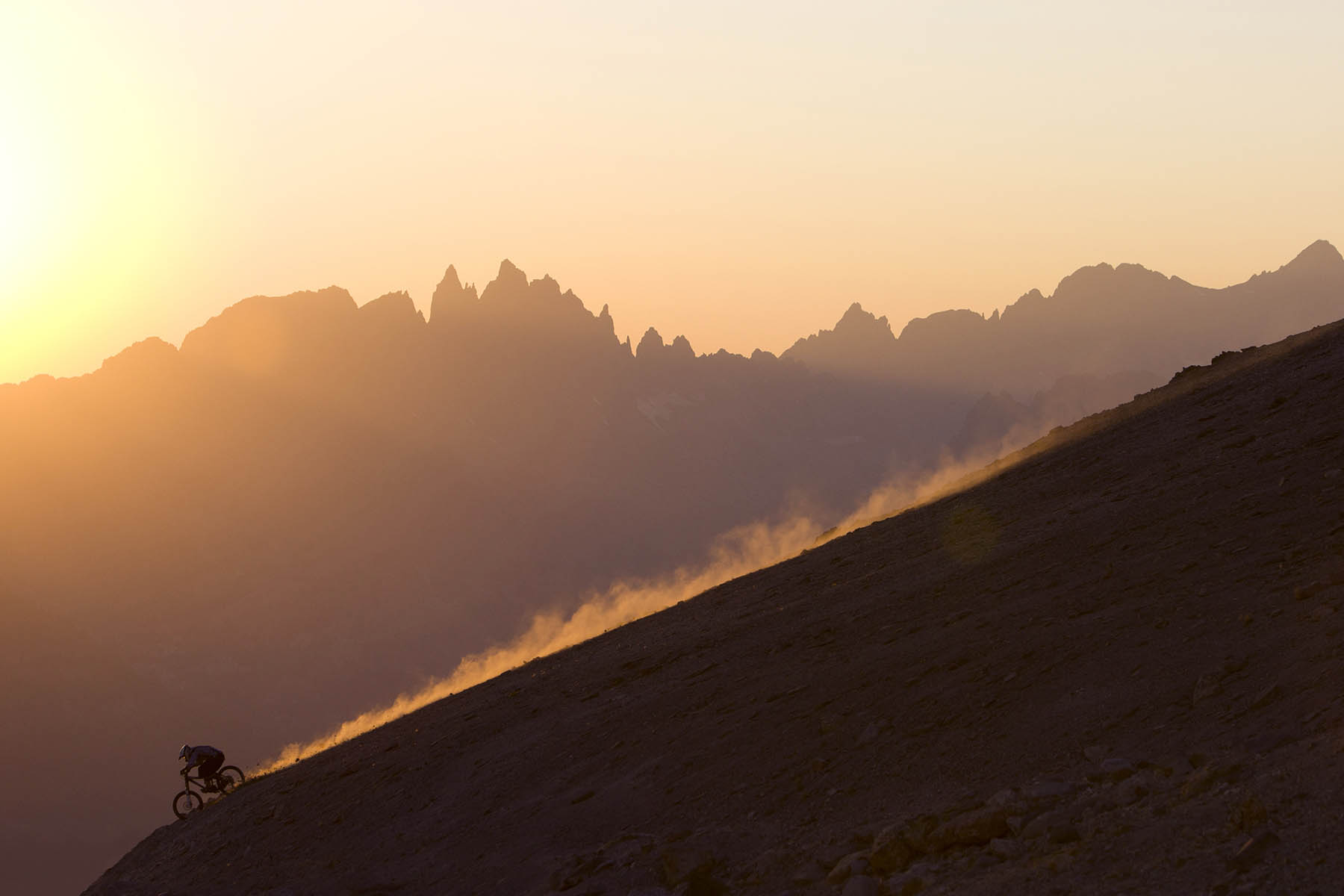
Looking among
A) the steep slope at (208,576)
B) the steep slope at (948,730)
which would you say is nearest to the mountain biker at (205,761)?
the steep slope at (948,730)

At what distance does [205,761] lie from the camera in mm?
23766

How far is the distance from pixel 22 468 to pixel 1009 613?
18923cm

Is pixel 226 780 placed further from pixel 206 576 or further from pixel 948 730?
pixel 206 576

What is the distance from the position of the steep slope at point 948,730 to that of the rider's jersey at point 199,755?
1.61 metres

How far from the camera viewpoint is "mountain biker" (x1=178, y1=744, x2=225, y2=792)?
23680mm

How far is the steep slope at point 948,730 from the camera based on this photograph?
9.32m

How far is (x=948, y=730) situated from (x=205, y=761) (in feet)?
57.6

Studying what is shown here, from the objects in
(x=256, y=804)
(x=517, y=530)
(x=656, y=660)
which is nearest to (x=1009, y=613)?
(x=656, y=660)

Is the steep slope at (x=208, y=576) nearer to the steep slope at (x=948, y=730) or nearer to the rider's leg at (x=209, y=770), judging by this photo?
the rider's leg at (x=209, y=770)

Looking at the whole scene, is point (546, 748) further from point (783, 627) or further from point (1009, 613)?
point (1009, 613)

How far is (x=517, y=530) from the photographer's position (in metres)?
192

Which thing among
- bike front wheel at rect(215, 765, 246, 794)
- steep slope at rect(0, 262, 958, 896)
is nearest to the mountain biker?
bike front wheel at rect(215, 765, 246, 794)

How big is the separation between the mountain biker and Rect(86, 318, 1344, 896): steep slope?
160 cm

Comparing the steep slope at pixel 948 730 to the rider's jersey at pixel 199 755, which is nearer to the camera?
the steep slope at pixel 948 730
